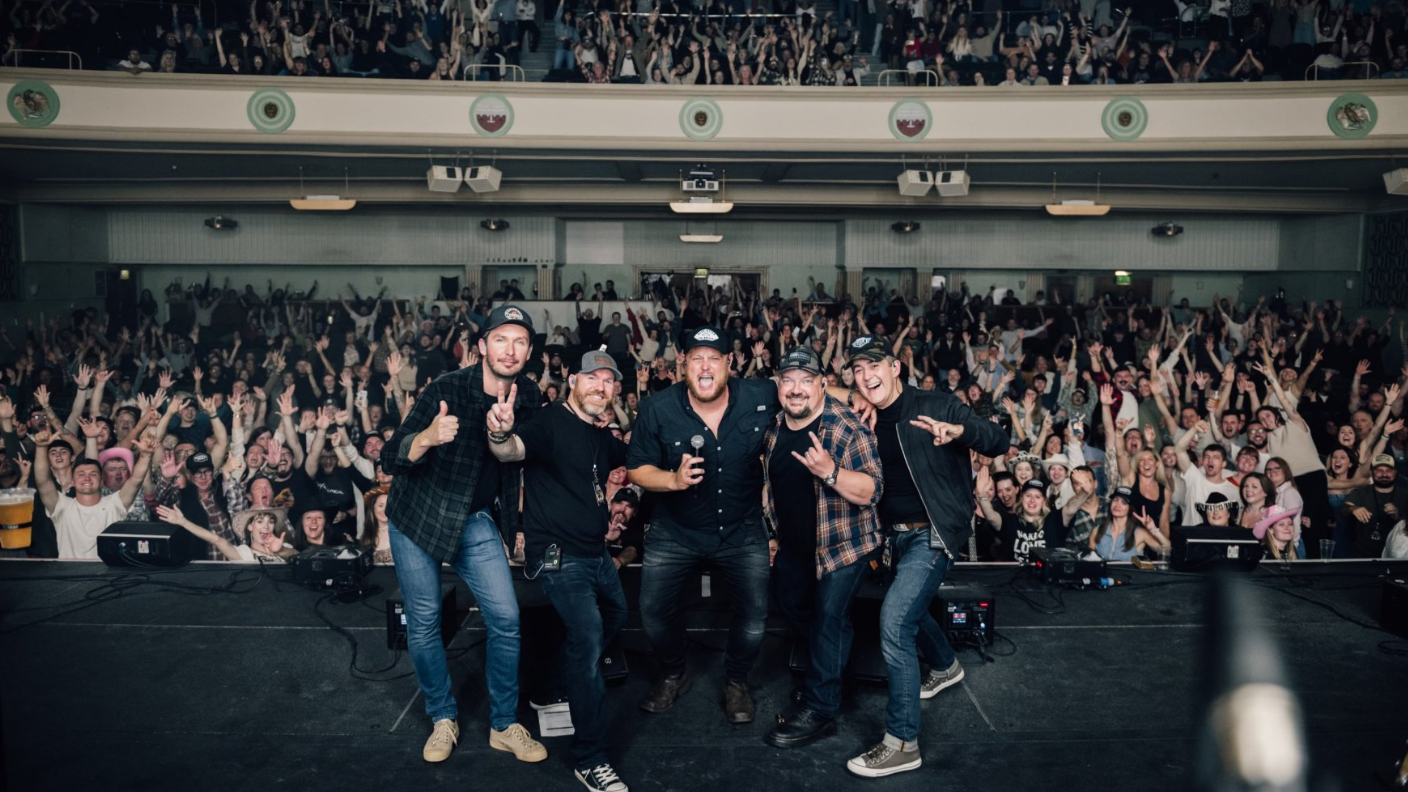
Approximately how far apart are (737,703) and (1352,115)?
10.1 meters

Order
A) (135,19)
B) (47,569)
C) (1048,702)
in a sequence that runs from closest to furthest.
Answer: (1048,702)
(47,569)
(135,19)

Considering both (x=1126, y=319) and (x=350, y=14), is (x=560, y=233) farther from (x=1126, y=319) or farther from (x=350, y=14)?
(x=1126, y=319)

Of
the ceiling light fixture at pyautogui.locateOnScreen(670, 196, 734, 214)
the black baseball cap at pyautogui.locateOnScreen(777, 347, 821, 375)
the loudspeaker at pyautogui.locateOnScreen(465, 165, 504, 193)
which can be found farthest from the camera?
the ceiling light fixture at pyautogui.locateOnScreen(670, 196, 734, 214)

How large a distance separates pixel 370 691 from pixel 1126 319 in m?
11.1

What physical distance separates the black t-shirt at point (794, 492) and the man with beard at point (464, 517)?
91cm

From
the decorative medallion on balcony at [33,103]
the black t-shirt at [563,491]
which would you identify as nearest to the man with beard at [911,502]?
the black t-shirt at [563,491]

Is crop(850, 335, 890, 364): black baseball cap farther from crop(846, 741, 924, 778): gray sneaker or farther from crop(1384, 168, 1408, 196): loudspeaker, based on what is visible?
crop(1384, 168, 1408, 196): loudspeaker

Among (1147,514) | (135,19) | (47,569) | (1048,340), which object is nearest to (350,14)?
(135,19)

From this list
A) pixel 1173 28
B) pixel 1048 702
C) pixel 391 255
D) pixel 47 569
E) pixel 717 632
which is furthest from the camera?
pixel 391 255

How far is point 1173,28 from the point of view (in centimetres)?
1307

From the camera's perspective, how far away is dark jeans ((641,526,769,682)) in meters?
3.41

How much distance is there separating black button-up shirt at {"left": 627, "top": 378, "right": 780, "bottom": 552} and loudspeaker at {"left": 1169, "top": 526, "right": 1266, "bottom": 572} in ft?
9.46

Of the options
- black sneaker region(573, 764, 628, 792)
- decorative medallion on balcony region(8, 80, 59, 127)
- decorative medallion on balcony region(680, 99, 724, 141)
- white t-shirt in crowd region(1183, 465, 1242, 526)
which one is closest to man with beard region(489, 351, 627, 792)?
black sneaker region(573, 764, 628, 792)

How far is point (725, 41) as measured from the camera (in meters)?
12.2
